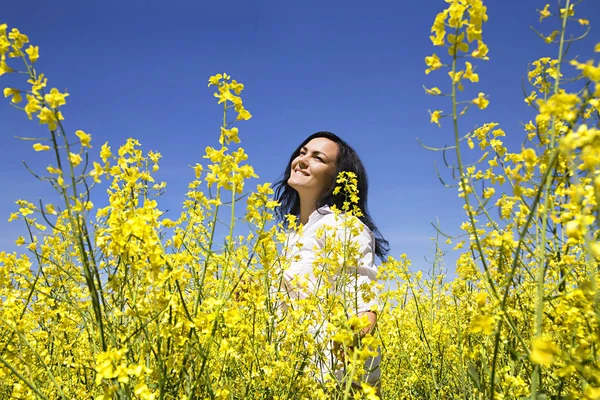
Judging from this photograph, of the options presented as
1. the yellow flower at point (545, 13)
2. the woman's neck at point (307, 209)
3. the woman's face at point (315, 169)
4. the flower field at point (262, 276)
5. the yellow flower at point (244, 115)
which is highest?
the woman's face at point (315, 169)

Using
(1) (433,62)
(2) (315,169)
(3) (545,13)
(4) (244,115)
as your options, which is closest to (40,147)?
(4) (244,115)

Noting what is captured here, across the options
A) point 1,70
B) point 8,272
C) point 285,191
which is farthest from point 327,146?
point 1,70

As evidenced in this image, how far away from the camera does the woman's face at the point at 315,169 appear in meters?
3.74

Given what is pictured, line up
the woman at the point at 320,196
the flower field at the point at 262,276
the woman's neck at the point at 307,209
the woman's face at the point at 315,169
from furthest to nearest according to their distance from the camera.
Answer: the woman's neck at the point at 307,209 → the woman's face at the point at 315,169 → the woman at the point at 320,196 → the flower field at the point at 262,276

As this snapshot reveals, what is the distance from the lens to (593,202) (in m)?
1.09

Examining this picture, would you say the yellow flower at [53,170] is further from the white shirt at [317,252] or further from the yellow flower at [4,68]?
the white shirt at [317,252]

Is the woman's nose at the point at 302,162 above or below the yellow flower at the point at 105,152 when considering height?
→ above

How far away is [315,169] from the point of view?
12.4ft

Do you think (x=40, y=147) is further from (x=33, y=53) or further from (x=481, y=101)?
(x=481, y=101)

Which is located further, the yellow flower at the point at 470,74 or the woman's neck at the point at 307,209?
the woman's neck at the point at 307,209

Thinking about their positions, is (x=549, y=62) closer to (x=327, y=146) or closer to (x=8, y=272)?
(x=327, y=146)

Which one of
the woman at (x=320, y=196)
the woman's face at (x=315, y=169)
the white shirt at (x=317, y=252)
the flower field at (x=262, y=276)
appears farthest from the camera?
the woman's face at (x=315, y=169)

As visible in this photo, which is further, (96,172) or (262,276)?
Answer: (262,276)

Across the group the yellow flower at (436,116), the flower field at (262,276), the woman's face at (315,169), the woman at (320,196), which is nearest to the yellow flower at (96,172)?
the flower field at (262,276)
